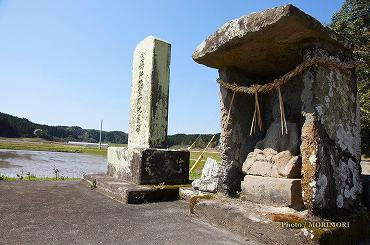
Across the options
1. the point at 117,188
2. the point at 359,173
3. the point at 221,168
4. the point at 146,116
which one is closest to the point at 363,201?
the point at 359,173

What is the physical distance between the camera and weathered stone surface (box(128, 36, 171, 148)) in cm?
564

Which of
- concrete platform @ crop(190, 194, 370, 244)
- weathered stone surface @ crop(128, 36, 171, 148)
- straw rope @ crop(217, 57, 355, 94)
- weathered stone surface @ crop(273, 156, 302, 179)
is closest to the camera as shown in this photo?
concrete platform @ crop(190, 194, 370, 244)

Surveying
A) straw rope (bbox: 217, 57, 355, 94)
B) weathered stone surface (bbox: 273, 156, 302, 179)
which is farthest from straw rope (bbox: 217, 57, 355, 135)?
weathered stone surface (bbox: 273, 156, 302, 179)

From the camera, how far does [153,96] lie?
18.7 feet

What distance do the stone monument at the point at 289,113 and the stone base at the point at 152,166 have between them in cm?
149

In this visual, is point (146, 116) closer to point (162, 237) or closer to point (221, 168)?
point (221, 168)

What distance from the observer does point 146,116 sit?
5.70 meters

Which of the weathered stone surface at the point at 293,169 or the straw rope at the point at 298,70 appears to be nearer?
the straw rope at the point at 298,70

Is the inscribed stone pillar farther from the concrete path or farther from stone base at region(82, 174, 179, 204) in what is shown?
the concrete path

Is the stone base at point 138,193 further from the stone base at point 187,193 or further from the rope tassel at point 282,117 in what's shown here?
the rope tassel at point 282,117

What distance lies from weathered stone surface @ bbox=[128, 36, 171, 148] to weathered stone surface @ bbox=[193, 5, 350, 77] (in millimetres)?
1929

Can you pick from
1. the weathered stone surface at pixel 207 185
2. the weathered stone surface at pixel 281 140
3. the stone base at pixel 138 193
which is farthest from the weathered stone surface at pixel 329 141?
the stone base at pixel 138 193

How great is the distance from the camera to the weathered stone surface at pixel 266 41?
2.82m

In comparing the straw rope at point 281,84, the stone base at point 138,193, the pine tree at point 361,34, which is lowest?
the stone base at point 138,193
